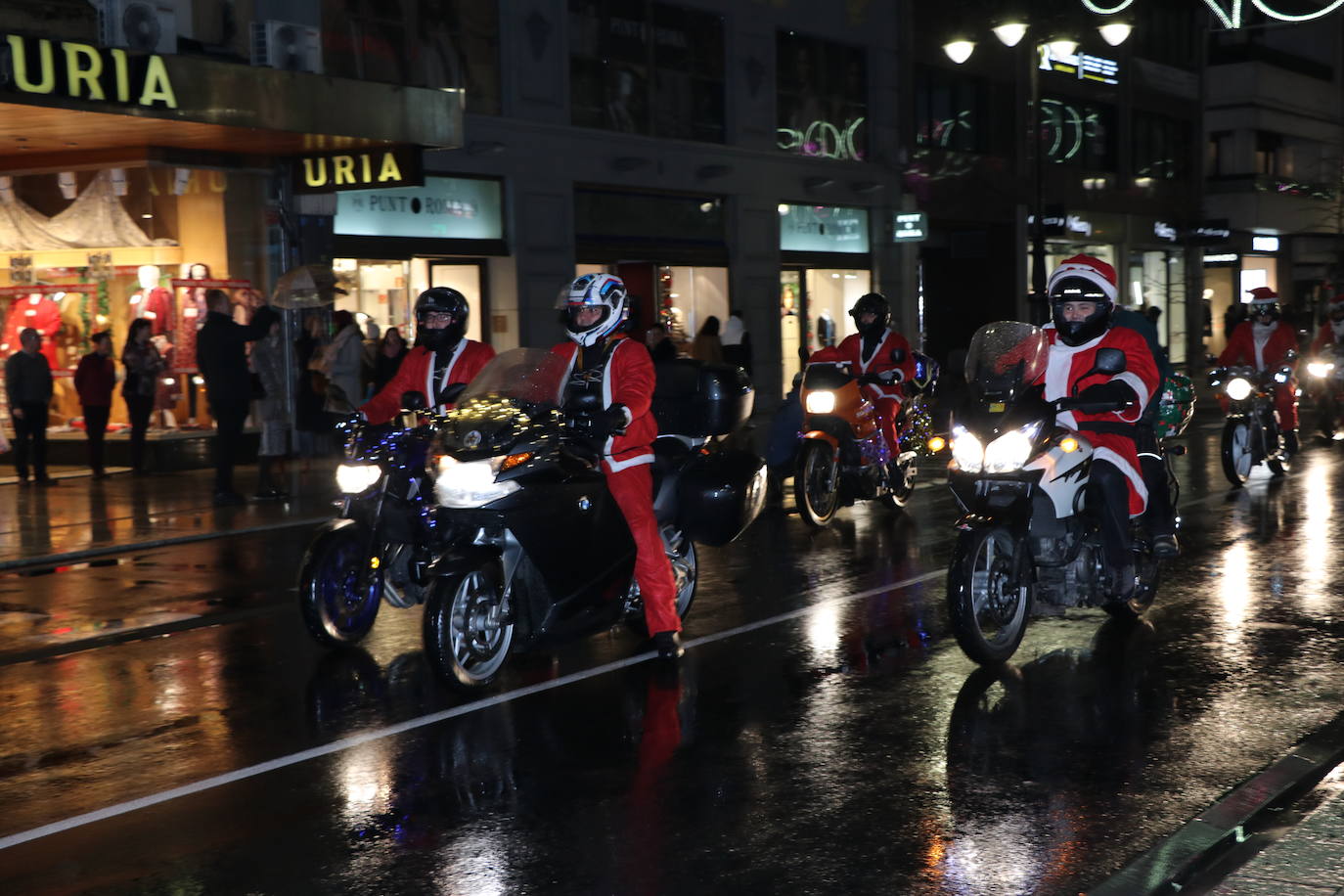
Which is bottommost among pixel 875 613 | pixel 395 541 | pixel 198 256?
pixel 875 613

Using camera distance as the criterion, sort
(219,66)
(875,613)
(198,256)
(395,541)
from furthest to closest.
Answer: (198,256), (219,66), (875,613), (395,541)

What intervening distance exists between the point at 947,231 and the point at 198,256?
816 inches

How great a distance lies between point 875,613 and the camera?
8.94 metres

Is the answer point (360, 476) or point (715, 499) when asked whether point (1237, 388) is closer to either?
point (715, 499)

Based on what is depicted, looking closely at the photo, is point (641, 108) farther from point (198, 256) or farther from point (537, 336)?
point (198, 256)

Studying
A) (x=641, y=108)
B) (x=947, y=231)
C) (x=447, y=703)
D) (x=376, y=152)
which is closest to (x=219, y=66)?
(x=376, y=152)

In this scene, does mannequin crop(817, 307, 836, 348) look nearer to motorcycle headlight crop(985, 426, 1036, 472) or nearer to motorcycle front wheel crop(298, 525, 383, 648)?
motorcycle front wheel crop(298, 525, 383, 648)

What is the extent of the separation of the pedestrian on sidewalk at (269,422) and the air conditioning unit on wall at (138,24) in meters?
3.64

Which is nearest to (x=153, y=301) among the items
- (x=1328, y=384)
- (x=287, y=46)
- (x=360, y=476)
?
(x=287, y=46)

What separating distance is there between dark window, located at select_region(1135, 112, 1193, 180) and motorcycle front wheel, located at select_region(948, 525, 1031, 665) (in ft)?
127

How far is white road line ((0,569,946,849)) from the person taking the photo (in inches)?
212

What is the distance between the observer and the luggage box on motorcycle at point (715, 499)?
26.1 ft

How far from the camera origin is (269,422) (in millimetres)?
16234

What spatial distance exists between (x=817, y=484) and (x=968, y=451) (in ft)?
17.4
